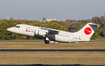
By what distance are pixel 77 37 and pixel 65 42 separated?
10.9ft

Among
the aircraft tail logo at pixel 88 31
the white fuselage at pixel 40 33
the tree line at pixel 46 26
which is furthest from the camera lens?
the tree line at pixel 46 26

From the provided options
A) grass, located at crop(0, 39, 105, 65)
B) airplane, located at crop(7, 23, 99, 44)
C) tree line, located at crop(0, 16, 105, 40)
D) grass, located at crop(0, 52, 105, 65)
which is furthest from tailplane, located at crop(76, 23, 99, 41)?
tree line, located at crop(0, 16, 105, 40)

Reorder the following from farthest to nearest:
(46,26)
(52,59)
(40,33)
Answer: (46,26), (40,33), (52,59)

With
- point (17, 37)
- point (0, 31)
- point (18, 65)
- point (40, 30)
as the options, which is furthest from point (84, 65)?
point (0, 31)

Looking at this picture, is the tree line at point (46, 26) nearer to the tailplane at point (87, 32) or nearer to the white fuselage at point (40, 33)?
the white fuselage at point (40, 33)

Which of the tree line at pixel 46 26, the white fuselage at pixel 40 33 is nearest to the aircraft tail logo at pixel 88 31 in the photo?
the white fuselage at pixel 40 33

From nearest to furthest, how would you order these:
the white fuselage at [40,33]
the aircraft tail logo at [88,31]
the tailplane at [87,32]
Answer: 1. the white fuselage at [40,33]
2. the tailplane at [87,32]
3. the aircraft tail logo at [88,31]

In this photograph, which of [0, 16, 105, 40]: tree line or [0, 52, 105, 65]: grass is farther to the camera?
[0, 16, 105, 40]: tree line

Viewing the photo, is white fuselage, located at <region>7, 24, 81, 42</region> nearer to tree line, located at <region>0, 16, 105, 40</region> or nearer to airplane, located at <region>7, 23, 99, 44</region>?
airplane, located at <region>7, 23, 99, 44</region>

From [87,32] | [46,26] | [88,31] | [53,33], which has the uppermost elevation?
[46,26]

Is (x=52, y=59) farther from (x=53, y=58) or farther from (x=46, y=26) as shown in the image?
(x=46, y=26)

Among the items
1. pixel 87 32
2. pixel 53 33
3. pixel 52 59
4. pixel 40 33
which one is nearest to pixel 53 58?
pixel 52 59

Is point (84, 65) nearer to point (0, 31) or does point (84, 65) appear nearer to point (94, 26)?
point (94, 26)

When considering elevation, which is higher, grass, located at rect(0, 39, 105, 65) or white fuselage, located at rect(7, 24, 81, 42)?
white fuselage, located at rect(7, 24, 81, 42)
